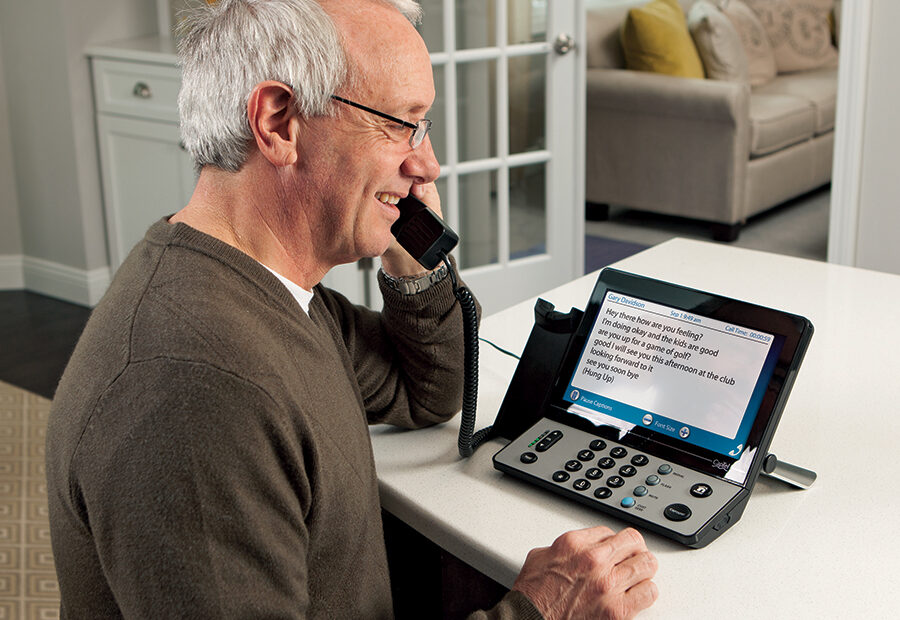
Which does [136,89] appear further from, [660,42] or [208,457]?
[208,457]

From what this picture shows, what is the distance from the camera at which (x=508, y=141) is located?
338 centimetres

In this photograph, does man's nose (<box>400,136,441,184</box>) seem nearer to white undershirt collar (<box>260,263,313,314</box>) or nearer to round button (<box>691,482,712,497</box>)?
white undershirt collar (<box>260,263,313,314</box>)

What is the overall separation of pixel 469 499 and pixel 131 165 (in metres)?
2.86

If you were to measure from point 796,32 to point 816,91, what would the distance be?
26.3 inches

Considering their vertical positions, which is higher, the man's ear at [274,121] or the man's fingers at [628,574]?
the man's ear at [274,121]

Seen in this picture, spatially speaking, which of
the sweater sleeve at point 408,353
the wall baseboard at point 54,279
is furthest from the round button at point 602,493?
the wall baseboard at point 54,279

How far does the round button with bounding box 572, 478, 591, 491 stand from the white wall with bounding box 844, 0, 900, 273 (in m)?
2.61

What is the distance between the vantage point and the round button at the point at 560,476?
1085mm

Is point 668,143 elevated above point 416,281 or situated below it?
below

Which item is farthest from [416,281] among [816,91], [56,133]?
[816,91]

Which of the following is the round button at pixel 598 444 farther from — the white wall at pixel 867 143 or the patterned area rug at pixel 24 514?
the white wall at pixel 867 143

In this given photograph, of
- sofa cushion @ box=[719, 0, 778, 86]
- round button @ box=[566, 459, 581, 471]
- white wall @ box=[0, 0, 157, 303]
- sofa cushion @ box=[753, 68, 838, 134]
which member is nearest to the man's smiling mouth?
round button @ box=[566, 459, 581, 471]
